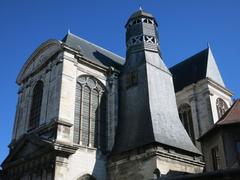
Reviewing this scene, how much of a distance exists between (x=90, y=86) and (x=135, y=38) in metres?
3.96

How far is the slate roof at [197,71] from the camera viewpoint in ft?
65.5

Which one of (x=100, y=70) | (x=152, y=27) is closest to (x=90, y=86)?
(x=100, y=70)

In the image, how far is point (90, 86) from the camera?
52.2 ft

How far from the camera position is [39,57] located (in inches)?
693

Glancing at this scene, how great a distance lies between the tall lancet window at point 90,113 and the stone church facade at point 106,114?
0.16 feet

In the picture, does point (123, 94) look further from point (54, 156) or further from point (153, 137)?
point (54, 156)

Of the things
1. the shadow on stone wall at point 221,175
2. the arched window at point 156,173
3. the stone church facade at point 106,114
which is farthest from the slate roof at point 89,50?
the shadow on stone wall at point 221,175

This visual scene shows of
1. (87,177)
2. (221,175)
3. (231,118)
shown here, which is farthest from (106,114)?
(221,175)

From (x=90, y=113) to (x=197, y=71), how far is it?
8613mm

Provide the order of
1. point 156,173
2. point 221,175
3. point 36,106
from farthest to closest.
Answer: point 36,106, point 156,173, point 221,175

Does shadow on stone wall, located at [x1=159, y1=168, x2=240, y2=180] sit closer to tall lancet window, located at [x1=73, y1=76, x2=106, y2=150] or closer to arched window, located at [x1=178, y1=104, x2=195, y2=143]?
tall lancet window, located at [x1=73, y1=76, x2=106, y2=150]

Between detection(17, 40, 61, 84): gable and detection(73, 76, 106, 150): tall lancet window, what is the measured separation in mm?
2129

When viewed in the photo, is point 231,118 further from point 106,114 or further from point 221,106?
point 221,106

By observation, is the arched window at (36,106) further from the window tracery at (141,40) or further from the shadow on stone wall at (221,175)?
the shadow on stone wall at (221,175)
